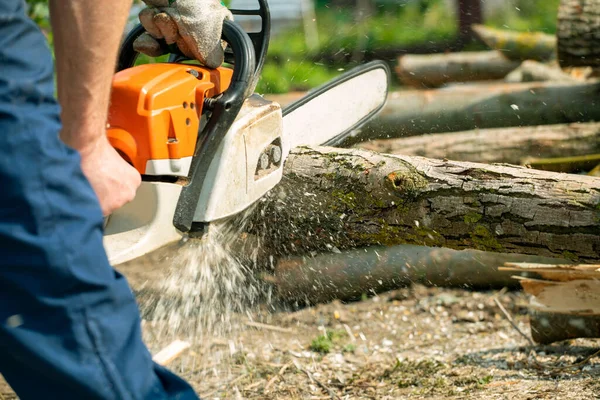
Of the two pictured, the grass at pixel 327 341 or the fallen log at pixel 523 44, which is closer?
the grass at pixel 327 341

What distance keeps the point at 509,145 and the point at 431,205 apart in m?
2.08

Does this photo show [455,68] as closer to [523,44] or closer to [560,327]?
[523,44]

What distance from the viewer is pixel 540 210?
7.14 ft

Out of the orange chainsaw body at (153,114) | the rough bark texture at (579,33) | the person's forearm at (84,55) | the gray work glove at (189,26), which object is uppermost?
the person's forearm at (84,55)

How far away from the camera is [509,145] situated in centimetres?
422

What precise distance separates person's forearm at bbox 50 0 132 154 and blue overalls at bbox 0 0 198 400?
0.16 ft

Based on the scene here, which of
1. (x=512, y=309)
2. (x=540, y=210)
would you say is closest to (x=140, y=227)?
(x=540, y=210)

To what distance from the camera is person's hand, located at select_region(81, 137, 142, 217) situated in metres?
1.29

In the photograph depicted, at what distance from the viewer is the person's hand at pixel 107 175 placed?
50.9 inches

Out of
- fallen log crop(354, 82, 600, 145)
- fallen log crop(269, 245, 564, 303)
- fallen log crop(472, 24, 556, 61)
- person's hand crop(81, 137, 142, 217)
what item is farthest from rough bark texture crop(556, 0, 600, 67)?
person's hand crop(81, 137, 142, 217)

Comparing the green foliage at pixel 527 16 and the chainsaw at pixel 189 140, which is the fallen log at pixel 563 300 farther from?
the green foliage at pixel 527 16

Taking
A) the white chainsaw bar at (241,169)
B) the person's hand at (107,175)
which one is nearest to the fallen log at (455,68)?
the white chainsaw bar at (241,169)

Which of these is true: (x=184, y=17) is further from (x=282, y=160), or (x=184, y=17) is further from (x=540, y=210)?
(x=540, y=210)

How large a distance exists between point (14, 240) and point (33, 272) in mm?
57
